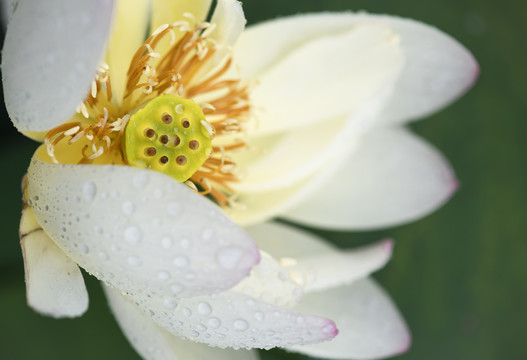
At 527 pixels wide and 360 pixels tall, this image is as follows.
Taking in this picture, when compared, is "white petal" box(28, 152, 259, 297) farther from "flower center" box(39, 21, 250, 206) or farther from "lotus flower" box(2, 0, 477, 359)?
"flower center" box(39, 21, 250, 206)

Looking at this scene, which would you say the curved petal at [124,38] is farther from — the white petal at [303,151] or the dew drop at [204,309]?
the dew drop at [204,309]

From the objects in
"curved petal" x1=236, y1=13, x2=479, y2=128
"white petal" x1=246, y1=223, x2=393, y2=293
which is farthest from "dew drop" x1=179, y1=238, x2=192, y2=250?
"curved petal" x1=236, y1=13, x2=479, y2=128

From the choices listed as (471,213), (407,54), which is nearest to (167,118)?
(407,54)

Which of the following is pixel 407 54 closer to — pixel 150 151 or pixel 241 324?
pixel 150 151

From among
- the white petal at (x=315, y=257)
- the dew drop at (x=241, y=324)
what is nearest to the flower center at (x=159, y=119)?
the white petal at (x=315, y=257)

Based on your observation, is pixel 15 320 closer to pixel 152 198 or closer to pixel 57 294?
pixel 57 294

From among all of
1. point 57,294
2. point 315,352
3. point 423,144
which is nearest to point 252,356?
point 315,352
